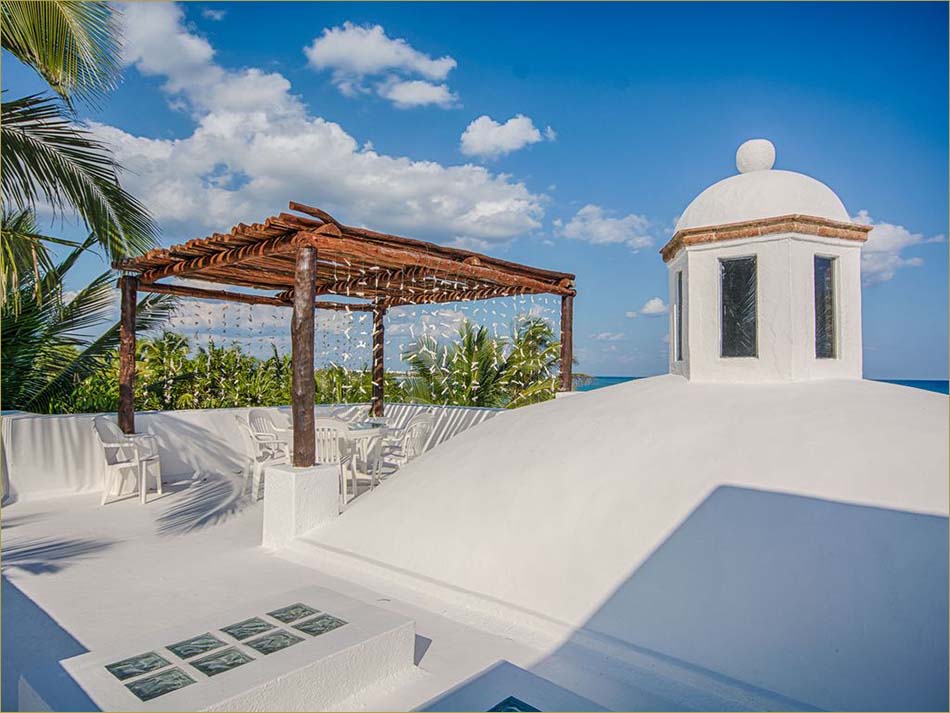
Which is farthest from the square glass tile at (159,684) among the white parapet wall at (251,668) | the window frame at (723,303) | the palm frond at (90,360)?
the palm frond at (90,360)

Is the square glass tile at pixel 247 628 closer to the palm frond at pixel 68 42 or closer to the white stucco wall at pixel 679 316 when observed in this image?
the white stucco wall at pixel 679 316

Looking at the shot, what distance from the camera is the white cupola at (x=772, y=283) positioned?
172 inches

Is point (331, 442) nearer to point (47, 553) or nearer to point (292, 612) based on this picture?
point (47, 553)

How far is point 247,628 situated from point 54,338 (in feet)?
27.2

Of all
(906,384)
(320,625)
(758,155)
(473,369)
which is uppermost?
(758,155)

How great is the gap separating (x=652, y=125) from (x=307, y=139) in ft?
28.5

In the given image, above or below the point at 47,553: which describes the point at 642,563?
above

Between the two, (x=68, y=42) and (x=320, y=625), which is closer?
(x=320, y=625)

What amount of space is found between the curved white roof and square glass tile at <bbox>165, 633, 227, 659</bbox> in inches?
66.3

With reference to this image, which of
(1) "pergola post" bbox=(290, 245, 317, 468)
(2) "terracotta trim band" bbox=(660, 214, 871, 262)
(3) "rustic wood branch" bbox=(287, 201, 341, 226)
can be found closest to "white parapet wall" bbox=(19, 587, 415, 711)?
(1) "pergola post" bbox=(290, 245, 317, 468)

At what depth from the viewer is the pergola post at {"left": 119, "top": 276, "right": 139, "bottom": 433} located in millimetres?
7605

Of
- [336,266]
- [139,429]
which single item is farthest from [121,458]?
[336,266]

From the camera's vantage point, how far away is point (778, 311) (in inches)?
172

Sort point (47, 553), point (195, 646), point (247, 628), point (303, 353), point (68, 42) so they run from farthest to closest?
1. point (68, 42)
2. point (303, 353)
3. point (47, 553)
4. point (247, 628)
5. point (195, 646)
